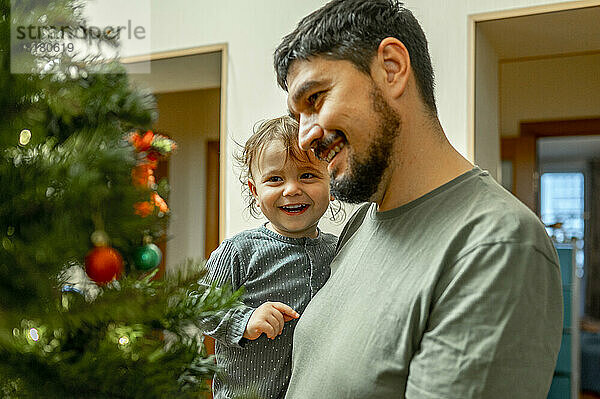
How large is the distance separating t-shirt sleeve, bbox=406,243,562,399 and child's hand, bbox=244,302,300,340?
477 mm

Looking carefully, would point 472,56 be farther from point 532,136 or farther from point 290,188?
point 532,136

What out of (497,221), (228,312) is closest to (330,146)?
(497,221)

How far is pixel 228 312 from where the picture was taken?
3.64 ft

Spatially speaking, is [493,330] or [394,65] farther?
[394,65]

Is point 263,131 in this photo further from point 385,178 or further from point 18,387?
point 18,387

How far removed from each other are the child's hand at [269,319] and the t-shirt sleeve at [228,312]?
0.08 ft

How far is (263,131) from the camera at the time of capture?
1362 mm

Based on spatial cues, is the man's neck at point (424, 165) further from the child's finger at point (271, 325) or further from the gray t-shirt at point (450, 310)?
the child's finger at point (271, 325)

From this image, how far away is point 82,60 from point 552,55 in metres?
2.21

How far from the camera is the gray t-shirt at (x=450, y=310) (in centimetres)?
67

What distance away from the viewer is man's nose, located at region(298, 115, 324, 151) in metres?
0.87

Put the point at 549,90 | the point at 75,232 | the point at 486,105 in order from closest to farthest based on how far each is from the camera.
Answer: the point at 75,232, the point at 486,105, the point at 549,90

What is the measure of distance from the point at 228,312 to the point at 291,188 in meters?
0.30

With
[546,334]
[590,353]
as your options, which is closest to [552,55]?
[546,334]
